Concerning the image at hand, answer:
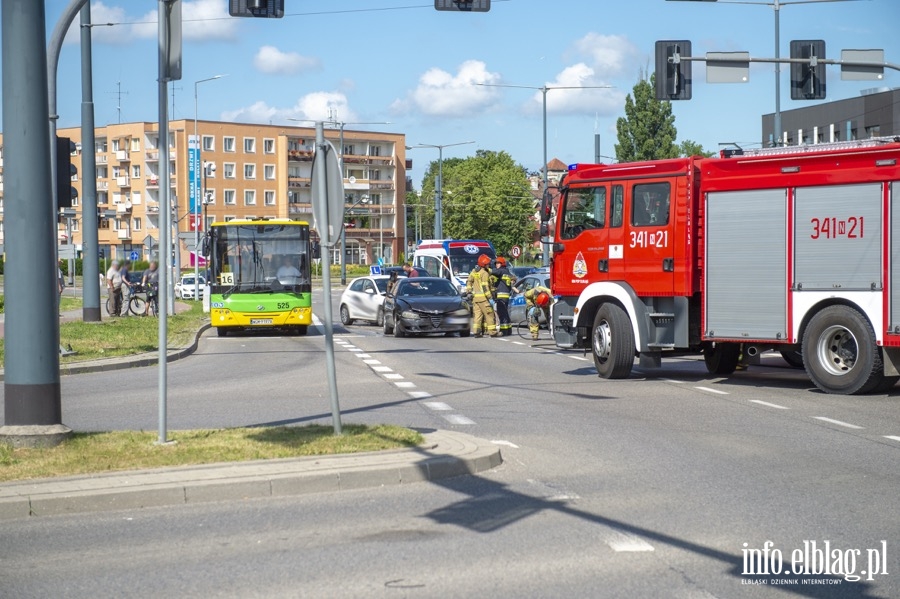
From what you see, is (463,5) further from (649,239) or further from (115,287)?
(115,287)

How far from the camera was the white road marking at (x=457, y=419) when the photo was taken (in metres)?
12.8

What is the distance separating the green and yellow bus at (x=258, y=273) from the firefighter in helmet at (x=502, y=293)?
15.5ft

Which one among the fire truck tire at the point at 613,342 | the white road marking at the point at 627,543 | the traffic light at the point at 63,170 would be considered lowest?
the white road marking at the point at 627,543

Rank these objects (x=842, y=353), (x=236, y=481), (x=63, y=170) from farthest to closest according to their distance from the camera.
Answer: (x=63, y=170) → (x=842, y=353) → (x=236, y=481)

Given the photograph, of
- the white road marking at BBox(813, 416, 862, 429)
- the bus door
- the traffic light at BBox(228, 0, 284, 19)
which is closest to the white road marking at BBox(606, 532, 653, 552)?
the white road marking at BBox(813, 416, 862, 429)

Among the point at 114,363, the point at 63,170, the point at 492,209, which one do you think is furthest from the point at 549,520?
the point at 492,209

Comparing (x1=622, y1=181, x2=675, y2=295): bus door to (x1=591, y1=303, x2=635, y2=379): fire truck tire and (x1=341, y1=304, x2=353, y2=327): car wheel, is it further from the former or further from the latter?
(x1=341, y1=304, x2=353, y2=327): car wheel

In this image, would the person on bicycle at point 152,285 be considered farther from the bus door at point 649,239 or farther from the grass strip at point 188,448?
the grass strip at point 188,448

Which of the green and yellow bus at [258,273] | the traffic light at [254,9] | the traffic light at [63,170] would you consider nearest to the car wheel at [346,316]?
the green and yellow bus at [258,273]

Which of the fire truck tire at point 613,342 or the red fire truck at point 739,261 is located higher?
the red fire truck at point 739,261

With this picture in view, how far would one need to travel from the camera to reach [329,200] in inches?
430

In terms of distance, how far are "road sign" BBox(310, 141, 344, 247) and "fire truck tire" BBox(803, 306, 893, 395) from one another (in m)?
7.34

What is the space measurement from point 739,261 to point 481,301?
13818 mm

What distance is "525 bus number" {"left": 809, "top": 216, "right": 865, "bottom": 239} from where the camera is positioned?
50.2 ft
